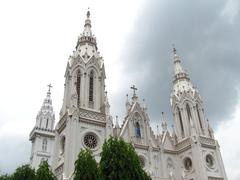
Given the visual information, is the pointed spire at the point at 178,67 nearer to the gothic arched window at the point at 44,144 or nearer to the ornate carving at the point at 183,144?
the ornate carving at the point at 183,144

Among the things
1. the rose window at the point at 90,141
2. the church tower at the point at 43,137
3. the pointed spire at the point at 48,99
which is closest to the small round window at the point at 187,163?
the rose window at the point at 90,141

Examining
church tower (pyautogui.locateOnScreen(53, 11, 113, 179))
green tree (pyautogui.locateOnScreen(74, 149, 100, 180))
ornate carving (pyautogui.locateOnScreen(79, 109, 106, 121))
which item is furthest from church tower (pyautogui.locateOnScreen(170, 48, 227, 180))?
green tree (pyautogui.locateOnScreen(74, 149, 100, 180))

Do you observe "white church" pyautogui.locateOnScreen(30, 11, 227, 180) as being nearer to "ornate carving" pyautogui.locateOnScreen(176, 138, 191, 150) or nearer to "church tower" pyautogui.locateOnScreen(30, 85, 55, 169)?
"ornate carving" pyautogui.locateOnScreen(176, 138, 191, 150)

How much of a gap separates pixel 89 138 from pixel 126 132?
6.53m

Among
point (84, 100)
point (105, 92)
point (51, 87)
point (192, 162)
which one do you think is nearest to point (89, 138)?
point (84, 100)

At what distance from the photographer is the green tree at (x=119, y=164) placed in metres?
20.0

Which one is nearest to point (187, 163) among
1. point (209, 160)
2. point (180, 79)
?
point (209, 160)

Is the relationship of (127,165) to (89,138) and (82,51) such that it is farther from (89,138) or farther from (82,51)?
(82,51)

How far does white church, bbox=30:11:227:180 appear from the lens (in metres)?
34.2

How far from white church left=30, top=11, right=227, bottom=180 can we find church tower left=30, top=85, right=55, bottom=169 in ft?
56.1

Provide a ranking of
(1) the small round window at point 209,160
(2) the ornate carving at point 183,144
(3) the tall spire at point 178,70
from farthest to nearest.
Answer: (3) the tall spire at point 178,70
(2) the ornate carving at point 183,144
(1) the small round window at point 209,160

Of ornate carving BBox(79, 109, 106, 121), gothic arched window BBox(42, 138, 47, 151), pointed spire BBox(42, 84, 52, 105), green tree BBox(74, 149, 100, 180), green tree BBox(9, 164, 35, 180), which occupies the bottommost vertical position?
green tree BBox(74, 149, 100, 180)

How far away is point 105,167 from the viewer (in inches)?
811

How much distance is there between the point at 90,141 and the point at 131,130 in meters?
7.41
